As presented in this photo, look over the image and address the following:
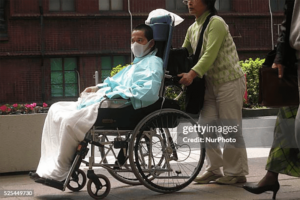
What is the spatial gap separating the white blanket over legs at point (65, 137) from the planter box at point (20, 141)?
6.24 ft

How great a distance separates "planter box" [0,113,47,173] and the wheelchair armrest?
84.5 inches

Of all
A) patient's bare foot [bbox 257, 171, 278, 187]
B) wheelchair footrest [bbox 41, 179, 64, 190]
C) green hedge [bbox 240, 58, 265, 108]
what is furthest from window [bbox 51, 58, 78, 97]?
patient's bare foot [bbox 257, 171, 278, 187]

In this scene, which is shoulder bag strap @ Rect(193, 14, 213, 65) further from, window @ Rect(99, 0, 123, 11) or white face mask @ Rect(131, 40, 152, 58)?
window @ Rect(99, 0, 123, 11)

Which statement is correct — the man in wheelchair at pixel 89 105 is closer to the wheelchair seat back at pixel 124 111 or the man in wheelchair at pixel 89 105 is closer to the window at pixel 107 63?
the wheelchair seat back at pixel 124 111

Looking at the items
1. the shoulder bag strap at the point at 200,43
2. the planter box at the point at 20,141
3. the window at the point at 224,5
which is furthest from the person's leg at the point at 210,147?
the window at the point at 224,5

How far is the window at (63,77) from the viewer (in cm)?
2531

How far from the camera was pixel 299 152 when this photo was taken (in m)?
5.04

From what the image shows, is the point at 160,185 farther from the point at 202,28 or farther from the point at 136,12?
the point at 136,12

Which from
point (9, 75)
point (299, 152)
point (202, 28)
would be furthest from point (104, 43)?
point (299, 152)

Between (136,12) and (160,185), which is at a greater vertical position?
(136,12)

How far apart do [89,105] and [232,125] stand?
1.38m

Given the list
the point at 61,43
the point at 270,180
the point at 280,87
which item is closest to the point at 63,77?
the point at 61,43

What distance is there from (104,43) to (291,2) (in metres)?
20.9

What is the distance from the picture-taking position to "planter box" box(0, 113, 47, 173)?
7.61 metres
